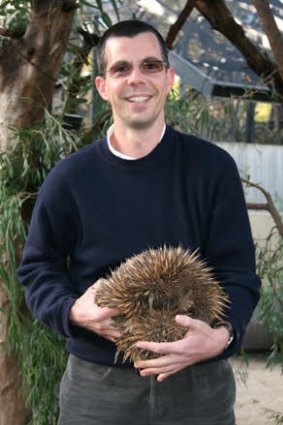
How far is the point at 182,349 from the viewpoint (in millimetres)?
1266

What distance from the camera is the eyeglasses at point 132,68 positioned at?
4.80 feet

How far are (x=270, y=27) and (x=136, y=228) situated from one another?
4.32ft

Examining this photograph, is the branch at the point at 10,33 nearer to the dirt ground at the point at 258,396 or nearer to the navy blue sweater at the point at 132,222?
the navy blue sweater at the point at 132,222

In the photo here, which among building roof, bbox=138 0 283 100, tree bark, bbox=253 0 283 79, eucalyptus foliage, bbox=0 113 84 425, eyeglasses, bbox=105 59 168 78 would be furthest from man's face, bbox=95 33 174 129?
building roof, bbox=138 0 283 100

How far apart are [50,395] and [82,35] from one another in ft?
4.18

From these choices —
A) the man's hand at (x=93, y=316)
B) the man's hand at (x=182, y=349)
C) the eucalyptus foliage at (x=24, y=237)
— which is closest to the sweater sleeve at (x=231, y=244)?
the man's hand at (x=182, y=349)

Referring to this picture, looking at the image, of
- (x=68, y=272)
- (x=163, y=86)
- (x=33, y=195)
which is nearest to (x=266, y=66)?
(x=33, y=195)

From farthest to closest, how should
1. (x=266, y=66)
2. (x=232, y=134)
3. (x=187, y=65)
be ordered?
(x=232, y=134) < (x=187, y=65) < (x=266, y=66)

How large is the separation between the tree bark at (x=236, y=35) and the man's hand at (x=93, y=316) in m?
1.56

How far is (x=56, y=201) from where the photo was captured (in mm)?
1508

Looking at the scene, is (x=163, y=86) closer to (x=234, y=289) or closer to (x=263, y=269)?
(x=234, y=289)

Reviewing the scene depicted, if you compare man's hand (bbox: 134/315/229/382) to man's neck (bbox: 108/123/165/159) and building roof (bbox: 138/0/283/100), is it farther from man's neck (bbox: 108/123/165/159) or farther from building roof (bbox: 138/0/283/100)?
building roof (bbox: 138/0/283/100)

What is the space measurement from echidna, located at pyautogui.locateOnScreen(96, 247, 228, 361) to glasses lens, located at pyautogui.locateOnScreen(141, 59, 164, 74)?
1.26ft

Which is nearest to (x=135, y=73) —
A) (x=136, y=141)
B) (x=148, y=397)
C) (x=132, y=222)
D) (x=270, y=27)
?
(x=136, y=141)
